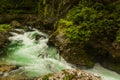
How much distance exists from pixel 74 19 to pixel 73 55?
1.97 meters

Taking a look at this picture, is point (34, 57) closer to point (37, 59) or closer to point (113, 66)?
point (37, 59)

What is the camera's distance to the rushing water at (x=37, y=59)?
952 centimetres

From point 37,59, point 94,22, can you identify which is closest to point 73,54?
A: point 94,22

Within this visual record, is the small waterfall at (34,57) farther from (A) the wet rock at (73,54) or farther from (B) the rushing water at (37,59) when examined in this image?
(A) the wet rock at (73,54)

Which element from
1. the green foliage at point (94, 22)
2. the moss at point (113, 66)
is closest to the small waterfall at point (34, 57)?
the green foliage at point (94, 22)

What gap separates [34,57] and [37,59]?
0.38 metres

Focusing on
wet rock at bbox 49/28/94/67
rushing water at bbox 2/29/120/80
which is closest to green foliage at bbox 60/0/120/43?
wet rock at bbox 49/28/94/67

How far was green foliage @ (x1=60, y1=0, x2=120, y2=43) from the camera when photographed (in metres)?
10.1

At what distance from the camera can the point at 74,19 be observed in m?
11.4

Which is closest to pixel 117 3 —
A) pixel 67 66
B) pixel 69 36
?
pixel 69 36

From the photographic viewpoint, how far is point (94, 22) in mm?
10562

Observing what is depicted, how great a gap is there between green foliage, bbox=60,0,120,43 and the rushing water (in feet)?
4.03

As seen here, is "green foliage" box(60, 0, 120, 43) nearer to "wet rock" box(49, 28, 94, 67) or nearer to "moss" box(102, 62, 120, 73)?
"wet rock" box(49, 28, 94, 67)

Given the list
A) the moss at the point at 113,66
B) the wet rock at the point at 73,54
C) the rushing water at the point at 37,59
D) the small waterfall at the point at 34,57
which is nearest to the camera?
the rushing water at the point at 37,59
